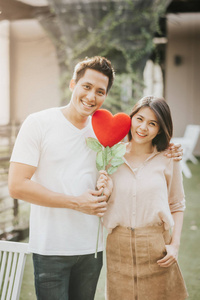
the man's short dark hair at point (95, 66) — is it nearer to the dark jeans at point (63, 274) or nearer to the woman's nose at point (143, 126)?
A: the woman's nose at point (143, 126)

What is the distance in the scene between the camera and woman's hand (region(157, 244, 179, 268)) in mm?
1708

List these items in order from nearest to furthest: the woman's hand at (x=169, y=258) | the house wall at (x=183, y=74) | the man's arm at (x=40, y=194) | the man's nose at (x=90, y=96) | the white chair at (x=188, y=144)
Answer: the man's arm at (x=40, y=194) → the man's nose at (x=90, y=96) → the woman's hand at (x=169, y=258) → the white chair at (x=188, y=144) → the house wall at (x=183, y=74)

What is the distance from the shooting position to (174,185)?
181cm

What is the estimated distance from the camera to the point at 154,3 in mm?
5496

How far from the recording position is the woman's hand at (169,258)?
5.60 ft

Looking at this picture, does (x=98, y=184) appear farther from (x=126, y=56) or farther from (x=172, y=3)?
(x=172, y=3)

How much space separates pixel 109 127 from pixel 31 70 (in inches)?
390

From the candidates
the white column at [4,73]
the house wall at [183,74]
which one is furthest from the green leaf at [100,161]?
the house wall at [183,74]

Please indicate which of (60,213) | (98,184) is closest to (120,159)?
(98,184)

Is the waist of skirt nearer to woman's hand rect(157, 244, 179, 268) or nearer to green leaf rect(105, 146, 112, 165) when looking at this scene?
woman's hand rect(157, 244, 179, 268)

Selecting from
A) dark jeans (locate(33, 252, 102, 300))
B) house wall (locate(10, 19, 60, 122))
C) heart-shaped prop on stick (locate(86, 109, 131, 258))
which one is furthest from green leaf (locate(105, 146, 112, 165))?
house wall (locate(10, 19, 60, 122))

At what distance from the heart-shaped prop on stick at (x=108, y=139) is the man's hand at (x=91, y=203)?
0.14 metres

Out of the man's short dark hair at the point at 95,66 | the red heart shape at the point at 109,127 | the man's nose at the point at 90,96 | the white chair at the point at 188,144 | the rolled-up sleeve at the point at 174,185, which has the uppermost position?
the man's short dark hair at the point at 95,66

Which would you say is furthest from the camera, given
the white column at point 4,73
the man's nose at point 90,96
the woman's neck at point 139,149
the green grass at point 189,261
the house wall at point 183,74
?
the house wall at point 183,74
